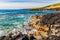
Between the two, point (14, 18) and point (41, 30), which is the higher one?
point (14, 18)

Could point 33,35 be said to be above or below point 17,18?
below

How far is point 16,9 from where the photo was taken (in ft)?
8.91

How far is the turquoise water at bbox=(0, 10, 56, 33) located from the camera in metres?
2.66

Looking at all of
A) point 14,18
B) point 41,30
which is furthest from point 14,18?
point 41,30

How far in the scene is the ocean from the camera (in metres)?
2.66

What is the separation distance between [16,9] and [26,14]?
0.24 m

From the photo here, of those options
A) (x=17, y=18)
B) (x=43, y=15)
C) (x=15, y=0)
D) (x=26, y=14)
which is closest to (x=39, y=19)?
(x=43, y=15)

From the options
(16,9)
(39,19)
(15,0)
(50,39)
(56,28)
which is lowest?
(50,39)

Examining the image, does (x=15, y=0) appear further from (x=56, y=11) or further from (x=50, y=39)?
(x=50, y=39)

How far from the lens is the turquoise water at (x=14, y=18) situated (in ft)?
8.73

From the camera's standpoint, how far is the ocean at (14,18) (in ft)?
8.73

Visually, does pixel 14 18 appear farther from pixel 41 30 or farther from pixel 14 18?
pixel 41 30

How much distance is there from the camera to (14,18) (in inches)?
106

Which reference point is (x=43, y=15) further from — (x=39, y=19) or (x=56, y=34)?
(x=56, y=34)
